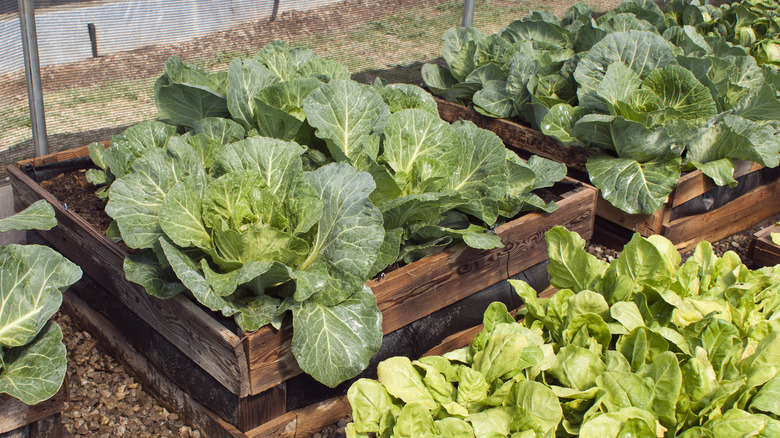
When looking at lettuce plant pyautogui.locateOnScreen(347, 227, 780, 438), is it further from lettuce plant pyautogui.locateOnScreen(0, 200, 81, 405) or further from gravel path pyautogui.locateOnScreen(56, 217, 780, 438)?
lettuce plant pyautogui.locateOnScreen(0, 200, 81, 405)

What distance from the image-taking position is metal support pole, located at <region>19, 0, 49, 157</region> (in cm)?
303

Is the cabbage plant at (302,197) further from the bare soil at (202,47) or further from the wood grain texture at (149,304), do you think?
the bare soil at (202,47)

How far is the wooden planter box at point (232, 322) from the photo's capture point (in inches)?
83.3

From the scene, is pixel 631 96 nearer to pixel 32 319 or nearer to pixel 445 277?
pixel 445 277

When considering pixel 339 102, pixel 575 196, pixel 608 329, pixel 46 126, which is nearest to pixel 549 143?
pixel 575 196

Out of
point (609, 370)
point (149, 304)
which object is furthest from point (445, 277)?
point (149, 304)

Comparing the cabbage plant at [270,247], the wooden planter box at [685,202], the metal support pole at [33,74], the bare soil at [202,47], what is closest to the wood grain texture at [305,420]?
the cabbage plant at [270,247]

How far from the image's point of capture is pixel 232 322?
7.11 feet

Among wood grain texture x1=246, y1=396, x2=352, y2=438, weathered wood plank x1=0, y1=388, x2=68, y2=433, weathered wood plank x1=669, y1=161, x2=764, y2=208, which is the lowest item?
wood grain texture x1=246, y1=396, x2=352, y2=438

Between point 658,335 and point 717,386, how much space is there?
0.20 meters

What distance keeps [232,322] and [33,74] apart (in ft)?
6.12

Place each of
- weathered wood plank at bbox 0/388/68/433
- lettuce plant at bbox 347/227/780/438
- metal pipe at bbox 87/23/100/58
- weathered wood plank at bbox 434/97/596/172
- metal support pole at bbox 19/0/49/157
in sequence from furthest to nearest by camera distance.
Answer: weathered wood plank at bbox 434/97/596/172
metal pipe at bbox 87/23/100/58
metal support pole at bbox 19/0/49/157
weathered wood plank at bbox 0/388/68/433
lettuce plant at bbox 347/227/780/438

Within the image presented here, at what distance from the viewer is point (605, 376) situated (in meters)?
1.79

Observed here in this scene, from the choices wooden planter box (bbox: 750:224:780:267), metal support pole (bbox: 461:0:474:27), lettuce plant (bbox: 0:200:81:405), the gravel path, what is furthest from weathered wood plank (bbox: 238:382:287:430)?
metal support pole (bbox: 461:0:474:27)
